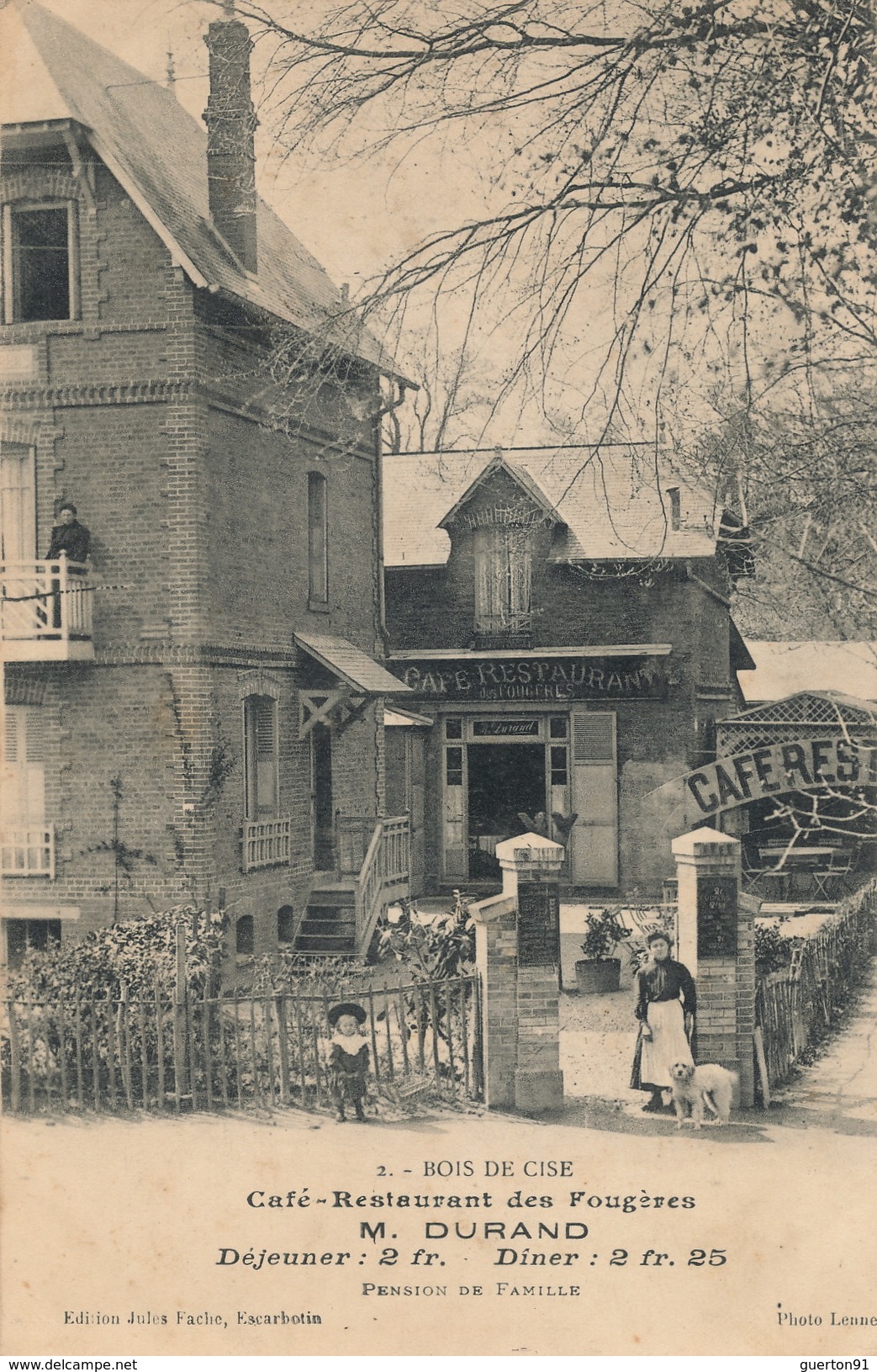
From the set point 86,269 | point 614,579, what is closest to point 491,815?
point 614,579

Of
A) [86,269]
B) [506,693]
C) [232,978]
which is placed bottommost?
[232,978]

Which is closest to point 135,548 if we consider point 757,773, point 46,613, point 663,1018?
point 46,613

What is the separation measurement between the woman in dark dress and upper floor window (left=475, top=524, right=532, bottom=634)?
518 inches

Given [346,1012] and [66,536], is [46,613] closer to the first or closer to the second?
[66,536]

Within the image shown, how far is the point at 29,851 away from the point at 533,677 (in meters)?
11.0

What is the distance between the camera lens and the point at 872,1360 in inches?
274

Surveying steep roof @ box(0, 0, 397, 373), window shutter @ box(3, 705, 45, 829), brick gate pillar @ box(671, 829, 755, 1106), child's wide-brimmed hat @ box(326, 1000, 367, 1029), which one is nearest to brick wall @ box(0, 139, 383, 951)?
window shutter @ box(3, 705, 45, 829)

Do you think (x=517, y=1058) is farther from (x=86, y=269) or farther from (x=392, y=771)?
(x=392, y=771)

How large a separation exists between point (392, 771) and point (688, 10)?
52.8ft

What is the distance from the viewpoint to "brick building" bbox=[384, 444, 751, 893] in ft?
71.3

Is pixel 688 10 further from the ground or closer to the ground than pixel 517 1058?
further from the ground

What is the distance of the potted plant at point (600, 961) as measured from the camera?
1448cm

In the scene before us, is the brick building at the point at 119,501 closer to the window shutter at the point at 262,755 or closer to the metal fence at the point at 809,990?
the window shutter at the point at 262,755

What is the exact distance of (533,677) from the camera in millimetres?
22188
